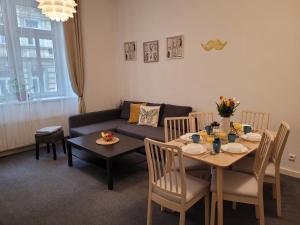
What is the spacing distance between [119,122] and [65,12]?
235cm

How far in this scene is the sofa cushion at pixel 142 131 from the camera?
345 cm

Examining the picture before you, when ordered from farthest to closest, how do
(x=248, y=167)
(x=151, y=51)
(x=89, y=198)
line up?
1. (x=151, y=51)
2. (x=89, y=198)
3. (x=248, y=167)

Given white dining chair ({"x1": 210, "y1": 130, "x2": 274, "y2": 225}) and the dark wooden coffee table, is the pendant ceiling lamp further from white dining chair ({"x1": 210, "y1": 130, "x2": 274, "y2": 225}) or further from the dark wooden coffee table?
white dining chair ({"x1": 210, "y1": 130, "x2": 274, "y2": 225})

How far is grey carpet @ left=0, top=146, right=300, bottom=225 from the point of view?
2.16 m

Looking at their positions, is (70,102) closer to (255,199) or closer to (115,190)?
(115,190)

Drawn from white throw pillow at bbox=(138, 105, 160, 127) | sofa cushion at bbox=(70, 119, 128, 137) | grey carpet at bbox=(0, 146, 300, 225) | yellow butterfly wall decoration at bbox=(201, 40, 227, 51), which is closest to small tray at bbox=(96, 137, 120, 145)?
grey carpet at bbox=(0, 146, 300, 225)

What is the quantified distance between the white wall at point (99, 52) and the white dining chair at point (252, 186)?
11.6ft

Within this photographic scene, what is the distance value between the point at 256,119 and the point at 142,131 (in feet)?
5.60

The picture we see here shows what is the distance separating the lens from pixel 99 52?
4.80m

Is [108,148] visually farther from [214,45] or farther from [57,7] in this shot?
[214,45]

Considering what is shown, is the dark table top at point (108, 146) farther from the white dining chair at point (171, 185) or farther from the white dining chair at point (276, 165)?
the white dining chair at point (276, 165)

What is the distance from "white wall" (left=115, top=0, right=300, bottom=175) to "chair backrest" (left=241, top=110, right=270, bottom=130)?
5.2 inches

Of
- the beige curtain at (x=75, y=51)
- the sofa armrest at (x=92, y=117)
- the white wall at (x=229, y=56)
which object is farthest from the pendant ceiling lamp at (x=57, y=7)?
the sofa armrest at (x=92, y=117)

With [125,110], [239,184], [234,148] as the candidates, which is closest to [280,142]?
[234,148]
